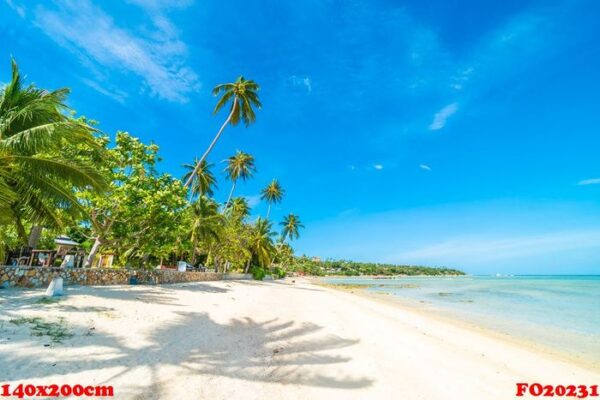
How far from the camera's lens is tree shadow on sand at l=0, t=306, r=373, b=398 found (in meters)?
4.66

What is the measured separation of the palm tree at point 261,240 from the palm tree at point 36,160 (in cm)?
3402

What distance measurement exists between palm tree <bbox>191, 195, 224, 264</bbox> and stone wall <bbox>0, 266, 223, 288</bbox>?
6779 millimetres

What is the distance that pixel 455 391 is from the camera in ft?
18.2

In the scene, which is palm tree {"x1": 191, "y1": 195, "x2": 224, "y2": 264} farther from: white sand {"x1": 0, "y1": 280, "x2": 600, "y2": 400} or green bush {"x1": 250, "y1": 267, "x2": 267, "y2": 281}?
white sand {"x1": 0, "y1": 280, "x2": 600, "y2": 400}

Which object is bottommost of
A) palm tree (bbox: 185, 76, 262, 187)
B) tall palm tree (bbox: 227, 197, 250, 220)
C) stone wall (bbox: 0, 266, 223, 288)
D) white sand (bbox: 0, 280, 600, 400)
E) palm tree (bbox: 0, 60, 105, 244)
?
white sand (bbox: 0, 280, 600, 400)

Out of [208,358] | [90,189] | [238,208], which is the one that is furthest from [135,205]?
[238,208]

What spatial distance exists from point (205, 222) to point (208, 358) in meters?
22.6

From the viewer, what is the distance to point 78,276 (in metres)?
12.7

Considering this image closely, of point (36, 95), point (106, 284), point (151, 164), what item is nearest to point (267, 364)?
point (36, 95)

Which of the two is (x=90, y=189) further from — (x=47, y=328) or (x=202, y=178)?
(x=202, y=178)

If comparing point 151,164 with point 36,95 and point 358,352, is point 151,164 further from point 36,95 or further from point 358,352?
point 358,352

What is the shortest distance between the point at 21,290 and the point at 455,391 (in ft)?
42.4

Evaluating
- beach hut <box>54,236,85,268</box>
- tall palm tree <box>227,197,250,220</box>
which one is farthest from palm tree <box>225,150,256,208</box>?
beach hut <box>54,236,85,268</box>

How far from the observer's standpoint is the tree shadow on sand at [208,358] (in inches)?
184
